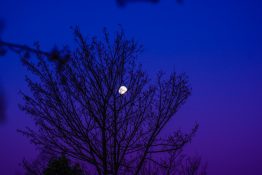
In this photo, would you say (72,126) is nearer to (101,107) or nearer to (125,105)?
(101,107)

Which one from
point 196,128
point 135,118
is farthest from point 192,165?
point 135,118

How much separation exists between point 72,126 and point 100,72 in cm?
191

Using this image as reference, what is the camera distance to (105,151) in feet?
31.1

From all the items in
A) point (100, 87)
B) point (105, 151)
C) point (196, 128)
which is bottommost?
point (105, 151)

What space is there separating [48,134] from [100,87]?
217cm

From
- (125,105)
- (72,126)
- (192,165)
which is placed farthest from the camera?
(192,165)

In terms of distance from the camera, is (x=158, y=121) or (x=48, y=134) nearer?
(x=48, y=134)

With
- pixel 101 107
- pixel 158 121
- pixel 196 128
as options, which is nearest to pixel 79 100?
pixel 101 107

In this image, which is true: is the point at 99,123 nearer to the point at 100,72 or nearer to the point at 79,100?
the point at 79,100

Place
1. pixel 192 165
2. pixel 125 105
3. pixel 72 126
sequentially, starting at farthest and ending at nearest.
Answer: pixel 192 165, pixel 125 105, pixel 72 126

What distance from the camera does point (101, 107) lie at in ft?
31.3

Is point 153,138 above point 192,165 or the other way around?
the other way around

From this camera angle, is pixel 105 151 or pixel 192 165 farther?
pixel 192 165

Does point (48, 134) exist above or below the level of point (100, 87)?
below
